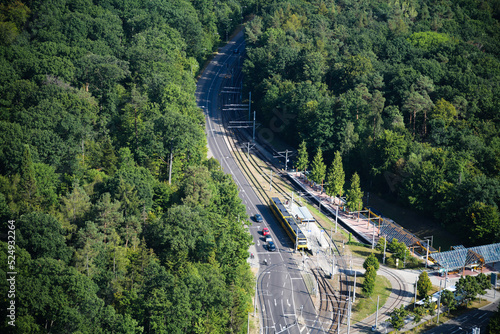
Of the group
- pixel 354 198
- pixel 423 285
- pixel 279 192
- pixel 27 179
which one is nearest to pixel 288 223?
pixel 354 198

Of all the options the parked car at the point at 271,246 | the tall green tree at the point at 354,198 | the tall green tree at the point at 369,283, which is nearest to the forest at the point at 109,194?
the parked car at the point at 271,246

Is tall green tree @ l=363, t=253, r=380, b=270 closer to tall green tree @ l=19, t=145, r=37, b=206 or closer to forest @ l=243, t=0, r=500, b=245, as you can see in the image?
forest @ l=243, t=0, r=500, b=245

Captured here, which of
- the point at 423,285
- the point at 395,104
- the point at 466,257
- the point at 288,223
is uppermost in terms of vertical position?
the point at 395,104

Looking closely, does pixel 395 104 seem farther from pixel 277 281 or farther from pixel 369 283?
pixel 277 281

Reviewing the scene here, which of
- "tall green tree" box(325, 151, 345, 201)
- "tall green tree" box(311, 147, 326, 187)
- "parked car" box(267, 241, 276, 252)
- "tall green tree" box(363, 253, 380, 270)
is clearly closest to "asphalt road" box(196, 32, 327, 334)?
"parked car" box(267, 241, 276, 252)

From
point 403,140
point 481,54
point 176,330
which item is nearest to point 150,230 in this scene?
point 176,330

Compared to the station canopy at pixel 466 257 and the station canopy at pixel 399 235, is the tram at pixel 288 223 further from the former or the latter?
the station canopy at pixel 466 257

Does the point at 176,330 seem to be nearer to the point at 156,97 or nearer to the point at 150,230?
the point at 150,230
